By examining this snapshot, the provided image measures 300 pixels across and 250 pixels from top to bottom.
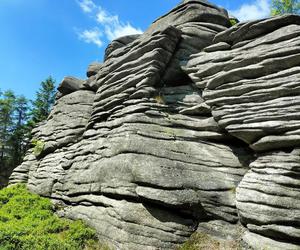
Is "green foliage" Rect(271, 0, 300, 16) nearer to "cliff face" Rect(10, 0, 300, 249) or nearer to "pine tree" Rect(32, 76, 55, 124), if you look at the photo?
"cliff face" Rect(10, 0, 300, 249)

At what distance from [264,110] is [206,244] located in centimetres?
604

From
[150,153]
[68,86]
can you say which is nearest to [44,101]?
[68,86]

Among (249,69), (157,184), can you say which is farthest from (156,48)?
(157,184)

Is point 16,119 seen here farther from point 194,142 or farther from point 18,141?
point 194,142

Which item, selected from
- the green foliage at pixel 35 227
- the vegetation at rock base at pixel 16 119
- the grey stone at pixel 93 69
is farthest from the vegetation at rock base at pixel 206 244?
the vegetation at rock base at pixel 16 119

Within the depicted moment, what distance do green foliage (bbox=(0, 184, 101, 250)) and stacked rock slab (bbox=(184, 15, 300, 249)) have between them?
7.08 metres

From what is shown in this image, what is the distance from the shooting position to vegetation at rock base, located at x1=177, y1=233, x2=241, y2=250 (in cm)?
1104

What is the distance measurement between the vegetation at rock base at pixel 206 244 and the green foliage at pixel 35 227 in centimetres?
404

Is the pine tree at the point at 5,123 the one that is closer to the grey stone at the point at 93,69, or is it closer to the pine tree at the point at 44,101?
the pine tree at the point at 44,101

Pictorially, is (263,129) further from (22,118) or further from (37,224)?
(22,118)

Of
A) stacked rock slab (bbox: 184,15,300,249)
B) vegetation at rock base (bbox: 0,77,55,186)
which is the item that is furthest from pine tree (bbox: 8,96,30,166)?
stacked rock slab (bbox: 184,15,300,249)

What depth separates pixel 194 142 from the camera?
575 inches

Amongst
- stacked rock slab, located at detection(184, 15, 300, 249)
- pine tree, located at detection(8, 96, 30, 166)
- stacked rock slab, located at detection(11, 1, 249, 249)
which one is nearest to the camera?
stacked rock slab, located at detection(184, 15, 300, 249)

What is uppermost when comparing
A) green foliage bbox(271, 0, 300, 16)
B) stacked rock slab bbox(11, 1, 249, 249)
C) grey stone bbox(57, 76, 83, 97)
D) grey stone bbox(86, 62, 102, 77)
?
green foliage bbox(271, 0, 300, 16)
